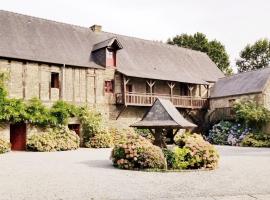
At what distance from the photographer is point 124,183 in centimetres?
940

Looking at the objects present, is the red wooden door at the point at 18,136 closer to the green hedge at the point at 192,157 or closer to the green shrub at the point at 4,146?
the green shrub at the point at 4,146

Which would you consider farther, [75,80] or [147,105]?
[147,105]

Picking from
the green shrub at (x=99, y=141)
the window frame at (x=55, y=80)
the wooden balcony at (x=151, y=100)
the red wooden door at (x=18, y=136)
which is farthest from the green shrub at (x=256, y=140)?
the red wooden door at (x=18, y=136)

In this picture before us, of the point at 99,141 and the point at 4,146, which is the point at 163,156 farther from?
the point at 99,141

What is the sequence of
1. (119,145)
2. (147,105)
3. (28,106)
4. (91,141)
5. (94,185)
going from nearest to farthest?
(94,185) → (119,145) → (28,106) → (91,141) → (147,105)

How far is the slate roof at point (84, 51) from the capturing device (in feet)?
73.1

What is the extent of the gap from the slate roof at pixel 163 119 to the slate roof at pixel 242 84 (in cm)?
1596

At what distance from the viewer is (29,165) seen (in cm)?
1296

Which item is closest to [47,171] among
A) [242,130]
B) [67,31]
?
[67,31]

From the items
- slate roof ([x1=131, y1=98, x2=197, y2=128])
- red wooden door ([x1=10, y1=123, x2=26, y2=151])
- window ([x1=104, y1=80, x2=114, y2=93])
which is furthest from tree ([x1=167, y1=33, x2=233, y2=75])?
slate roof ([x1=131, y1=98, x2=197, y2=128])

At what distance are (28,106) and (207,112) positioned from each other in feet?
53.2

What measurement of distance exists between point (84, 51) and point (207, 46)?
22105mm

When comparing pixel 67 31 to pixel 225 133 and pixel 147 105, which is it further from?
pixel 225 133

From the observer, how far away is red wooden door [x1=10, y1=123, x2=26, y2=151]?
20906 mm
